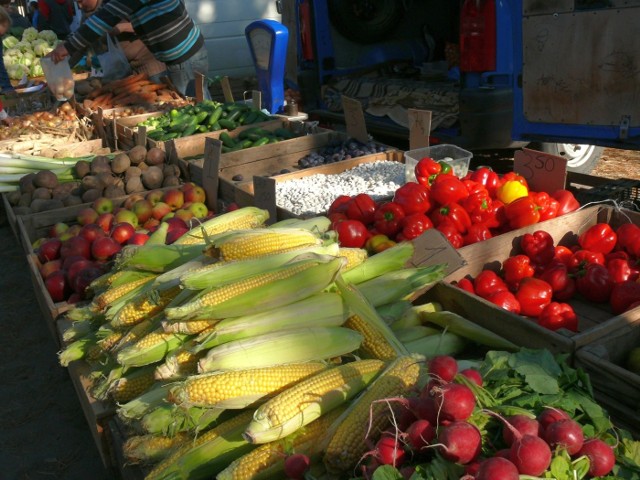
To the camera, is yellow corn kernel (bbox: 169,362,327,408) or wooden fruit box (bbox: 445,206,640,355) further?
wooden fruit box (bbox: 445,206,640,355)

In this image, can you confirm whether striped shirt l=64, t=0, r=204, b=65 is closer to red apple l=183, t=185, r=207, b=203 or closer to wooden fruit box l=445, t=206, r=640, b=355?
red apple l=183, t=185, r=207, b=203

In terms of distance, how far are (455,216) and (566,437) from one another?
205 cm

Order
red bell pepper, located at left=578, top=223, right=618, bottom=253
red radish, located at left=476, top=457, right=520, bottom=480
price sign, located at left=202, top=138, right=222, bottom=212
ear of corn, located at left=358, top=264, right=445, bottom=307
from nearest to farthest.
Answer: red radish, located at left=476, top=457, right=520, bottom=480 < ear of corn, located at left=358, top=264, right=445, bottom=307 < red bell pepper, located at left=578, top=223, right=618, bottom=253 < price sign, located at left=202, top=138, right=222, bottom=212

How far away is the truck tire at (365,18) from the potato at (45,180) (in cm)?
421

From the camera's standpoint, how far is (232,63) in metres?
14.1

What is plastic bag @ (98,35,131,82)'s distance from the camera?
935 cm

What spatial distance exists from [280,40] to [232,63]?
6516mm

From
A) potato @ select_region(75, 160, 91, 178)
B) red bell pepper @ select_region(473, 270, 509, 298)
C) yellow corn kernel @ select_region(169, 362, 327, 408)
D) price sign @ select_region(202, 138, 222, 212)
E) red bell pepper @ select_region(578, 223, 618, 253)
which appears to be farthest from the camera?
potato @ select_region(75, 160, 91, 178)

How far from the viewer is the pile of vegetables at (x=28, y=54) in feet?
36.1

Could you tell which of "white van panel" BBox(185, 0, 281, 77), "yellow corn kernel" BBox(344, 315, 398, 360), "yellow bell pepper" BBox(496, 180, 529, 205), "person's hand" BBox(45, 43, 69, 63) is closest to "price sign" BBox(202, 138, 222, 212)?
"yellow bell pepper" BBox(496, 180, 529, 205)

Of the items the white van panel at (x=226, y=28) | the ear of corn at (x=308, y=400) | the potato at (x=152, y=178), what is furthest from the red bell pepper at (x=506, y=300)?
the white van panel at (x=226, y=28)

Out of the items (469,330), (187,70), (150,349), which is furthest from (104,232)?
(187,70)

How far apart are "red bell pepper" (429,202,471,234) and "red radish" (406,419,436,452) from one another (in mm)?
1976

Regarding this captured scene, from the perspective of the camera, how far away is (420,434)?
1.46 meters
